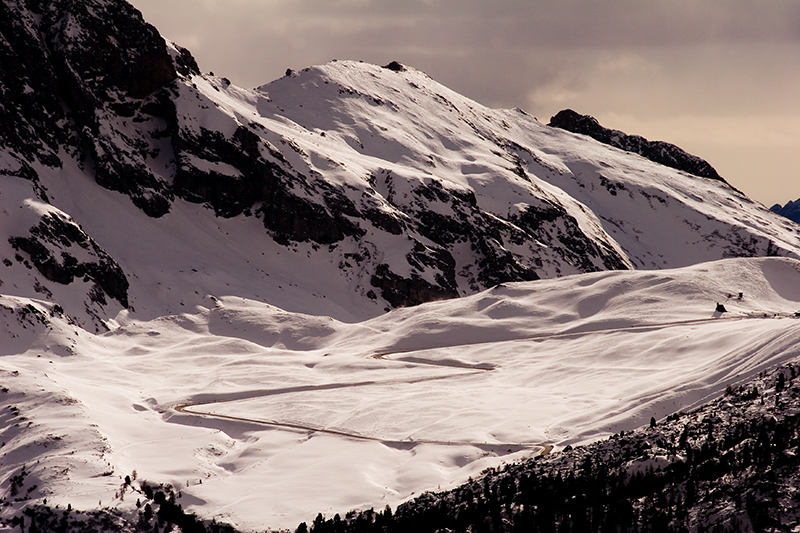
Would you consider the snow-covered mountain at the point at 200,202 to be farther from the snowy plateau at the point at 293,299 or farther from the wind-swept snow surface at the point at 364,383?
the wind-swept snow surface at the point at 364,383

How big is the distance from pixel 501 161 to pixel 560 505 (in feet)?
507

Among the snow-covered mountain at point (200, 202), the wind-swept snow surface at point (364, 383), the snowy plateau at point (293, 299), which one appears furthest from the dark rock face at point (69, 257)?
the wind-swept snow surface at point (364, 383)

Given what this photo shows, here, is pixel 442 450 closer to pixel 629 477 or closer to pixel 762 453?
pixel 629 477

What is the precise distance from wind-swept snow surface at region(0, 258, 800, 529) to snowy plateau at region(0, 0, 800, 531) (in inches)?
11.3

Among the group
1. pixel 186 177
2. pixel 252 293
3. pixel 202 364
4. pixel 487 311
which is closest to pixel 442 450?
pixel 202 364

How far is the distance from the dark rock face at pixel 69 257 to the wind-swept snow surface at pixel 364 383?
858 cm

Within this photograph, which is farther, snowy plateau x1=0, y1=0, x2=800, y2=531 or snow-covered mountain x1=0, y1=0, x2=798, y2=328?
snow-covered mountain x1=0, y1=0, x2=798, y2=328

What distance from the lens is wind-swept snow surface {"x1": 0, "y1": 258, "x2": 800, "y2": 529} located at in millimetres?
58719

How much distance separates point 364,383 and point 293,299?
4650cm

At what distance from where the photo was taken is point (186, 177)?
467ft

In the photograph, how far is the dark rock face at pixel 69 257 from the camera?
354 ft

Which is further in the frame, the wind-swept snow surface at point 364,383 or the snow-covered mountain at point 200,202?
the snow-covered mountain at point 200,202

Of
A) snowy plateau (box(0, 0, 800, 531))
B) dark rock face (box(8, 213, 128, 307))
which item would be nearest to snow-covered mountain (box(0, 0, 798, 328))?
dark rock face (box(8, 213, 128, 307))

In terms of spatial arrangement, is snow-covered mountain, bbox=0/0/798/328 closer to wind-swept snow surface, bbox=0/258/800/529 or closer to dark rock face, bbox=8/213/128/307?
dark rock face, bbox=8/213/128/307
